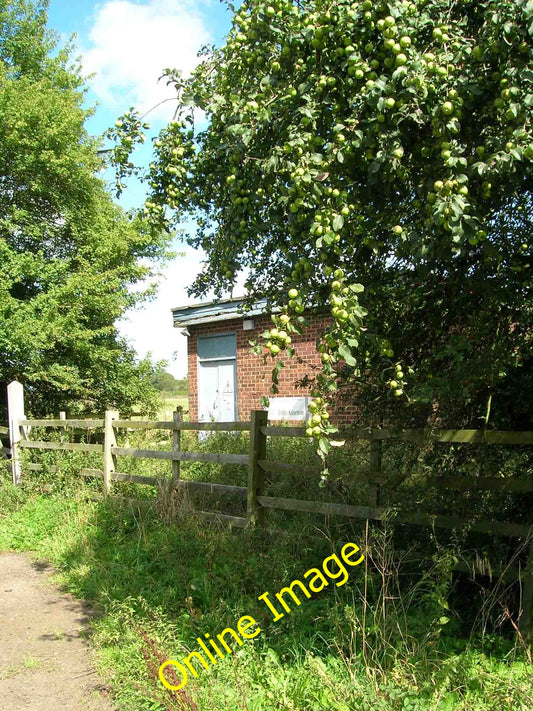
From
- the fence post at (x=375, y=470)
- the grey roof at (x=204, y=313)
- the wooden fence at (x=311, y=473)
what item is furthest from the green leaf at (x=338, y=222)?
the grey roof at (x=204, y=313)

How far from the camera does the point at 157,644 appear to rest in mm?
4027

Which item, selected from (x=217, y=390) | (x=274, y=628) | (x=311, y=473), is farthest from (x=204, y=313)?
(x=274, y=628)

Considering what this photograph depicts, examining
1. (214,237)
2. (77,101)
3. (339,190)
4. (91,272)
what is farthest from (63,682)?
(77,101)

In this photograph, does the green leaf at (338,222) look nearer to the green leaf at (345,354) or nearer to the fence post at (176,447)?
the green leaf at (345,354)

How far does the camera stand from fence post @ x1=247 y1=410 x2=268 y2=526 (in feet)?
19.1

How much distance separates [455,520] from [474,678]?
1.04 meters

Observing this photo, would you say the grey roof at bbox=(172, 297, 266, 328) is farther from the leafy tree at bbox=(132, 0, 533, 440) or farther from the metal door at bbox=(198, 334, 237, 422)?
the leafy tree at bbox=(132, 0, 533, 440)

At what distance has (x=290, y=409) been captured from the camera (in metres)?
11.6

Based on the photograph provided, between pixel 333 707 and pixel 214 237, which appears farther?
pixel 214 237

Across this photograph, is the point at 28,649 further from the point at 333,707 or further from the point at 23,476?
the point at 23,476

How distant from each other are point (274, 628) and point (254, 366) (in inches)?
341

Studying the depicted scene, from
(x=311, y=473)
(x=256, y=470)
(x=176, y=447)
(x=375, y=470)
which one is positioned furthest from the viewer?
(x=176, y=447)

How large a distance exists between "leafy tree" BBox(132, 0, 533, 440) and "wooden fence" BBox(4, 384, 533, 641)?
40 centimetres

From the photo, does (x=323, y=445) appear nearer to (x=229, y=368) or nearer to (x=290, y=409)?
(x=290, y=409)
